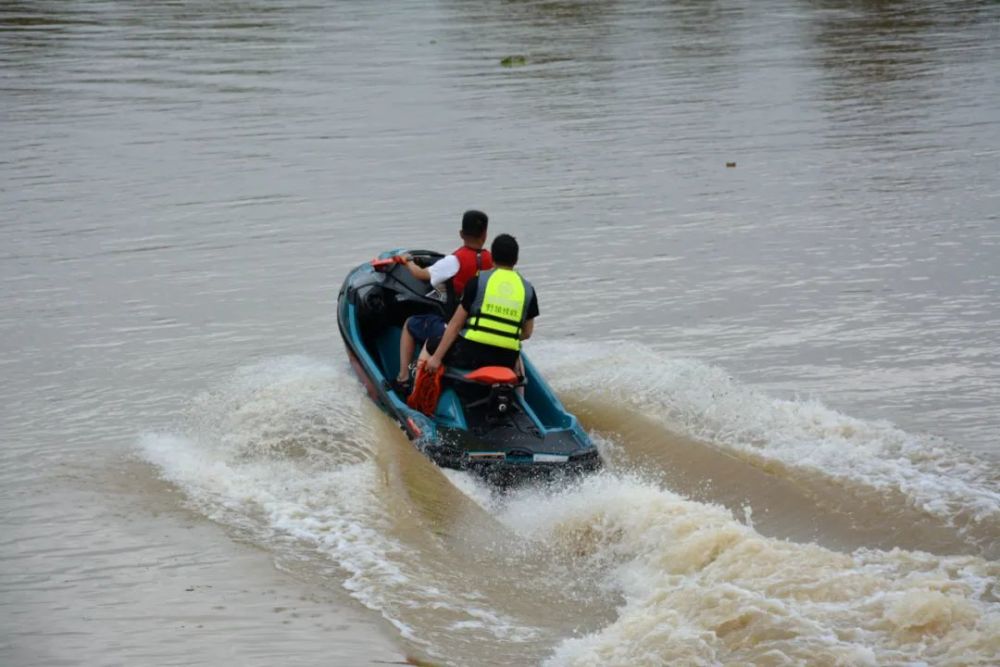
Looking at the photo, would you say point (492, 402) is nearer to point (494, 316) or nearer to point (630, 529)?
point (494, 316)

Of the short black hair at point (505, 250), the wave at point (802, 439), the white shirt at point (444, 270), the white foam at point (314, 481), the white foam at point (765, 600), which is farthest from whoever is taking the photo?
the white shirt at point (444, 270)

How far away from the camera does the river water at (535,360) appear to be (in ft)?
22.7

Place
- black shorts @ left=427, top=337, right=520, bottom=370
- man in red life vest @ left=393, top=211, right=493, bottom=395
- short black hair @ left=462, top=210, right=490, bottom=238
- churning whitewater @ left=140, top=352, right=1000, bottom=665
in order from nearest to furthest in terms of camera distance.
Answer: churning whitewater @ left=140, top=352, right=1000, bottom=665 < black shorts @ left=427, top=337, right=520, bottom=370 < short black hair @ left=462, top=210, right=490, bottom=238 < man in red life vest @ left=393, top=211, right=493, bottom=395

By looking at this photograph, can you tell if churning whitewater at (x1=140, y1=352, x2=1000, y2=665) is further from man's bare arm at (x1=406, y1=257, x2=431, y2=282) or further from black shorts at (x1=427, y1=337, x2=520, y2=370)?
man's bare arm at (x1=406, y1=257, x2=431, y2=282)

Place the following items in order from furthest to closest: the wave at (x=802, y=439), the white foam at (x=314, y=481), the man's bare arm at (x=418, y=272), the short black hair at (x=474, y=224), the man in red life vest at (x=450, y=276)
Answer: the man's bare arm at (x=418, y=272), the man in red life vest at (x=450, y=276), the short black hair at (x=474, y=224), the wave at (x=802, y=439), the white foam at (x=314, y=481)

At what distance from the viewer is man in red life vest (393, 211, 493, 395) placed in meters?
9.82

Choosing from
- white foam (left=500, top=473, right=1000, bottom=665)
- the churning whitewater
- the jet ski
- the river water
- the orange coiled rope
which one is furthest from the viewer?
the orange coiled rope

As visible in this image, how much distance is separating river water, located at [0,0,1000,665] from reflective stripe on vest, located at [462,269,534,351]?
34.7 inches

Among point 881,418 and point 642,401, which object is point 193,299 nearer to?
point 642,401

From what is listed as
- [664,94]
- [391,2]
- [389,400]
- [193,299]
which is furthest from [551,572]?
[391,2]

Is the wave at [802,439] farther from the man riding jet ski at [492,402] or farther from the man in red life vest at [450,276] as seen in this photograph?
the man in red life vest at [450,276]

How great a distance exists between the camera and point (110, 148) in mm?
19969

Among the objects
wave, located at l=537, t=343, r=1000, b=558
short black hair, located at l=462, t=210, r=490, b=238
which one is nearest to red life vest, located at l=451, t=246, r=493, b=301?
short black hair, located at l=462, t=210, r=490, b=238

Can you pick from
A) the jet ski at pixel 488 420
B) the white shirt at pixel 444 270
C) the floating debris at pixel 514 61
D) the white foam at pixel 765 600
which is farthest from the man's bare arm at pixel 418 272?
the floating debris at pixel 514 61
